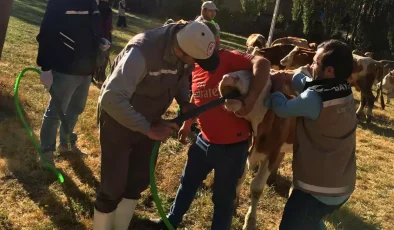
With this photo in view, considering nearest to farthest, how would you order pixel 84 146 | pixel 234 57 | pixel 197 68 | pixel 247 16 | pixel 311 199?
1. pixel 311 199
2. pixel 234 57
3. pixel 197 68
4. pixel 84 146
5. pixel 247 16

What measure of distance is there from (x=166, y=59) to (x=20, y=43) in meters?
10.2

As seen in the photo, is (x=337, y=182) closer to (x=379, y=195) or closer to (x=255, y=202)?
(x=255, y=202)

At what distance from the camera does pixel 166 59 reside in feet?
9.19

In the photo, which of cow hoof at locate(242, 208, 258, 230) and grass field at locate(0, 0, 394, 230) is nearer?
grass field at locate(0, 0, 394, 230)

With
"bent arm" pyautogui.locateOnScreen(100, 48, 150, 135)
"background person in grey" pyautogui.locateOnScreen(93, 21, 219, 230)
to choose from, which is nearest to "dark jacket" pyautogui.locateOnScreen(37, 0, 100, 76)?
"background person in grey" pyautogui.locateOnScreen(93, 21, 219, 230)

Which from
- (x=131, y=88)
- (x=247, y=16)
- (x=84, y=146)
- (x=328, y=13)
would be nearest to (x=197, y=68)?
(x=131, y=88)

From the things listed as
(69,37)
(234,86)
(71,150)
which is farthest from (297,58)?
(234,86)

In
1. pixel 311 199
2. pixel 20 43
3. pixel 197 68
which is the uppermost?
pixel 197 68

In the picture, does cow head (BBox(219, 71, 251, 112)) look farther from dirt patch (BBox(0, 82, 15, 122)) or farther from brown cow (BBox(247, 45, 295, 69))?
dirt patch (BBox(0, 82, 15, 122))

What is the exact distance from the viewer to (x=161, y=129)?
278 centimetres

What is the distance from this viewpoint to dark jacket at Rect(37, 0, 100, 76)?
4148 mm

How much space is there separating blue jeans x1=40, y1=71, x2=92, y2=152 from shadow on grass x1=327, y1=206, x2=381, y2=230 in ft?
9.93

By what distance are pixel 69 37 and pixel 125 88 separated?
1.99 m

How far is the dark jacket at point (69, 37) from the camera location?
163 inches
